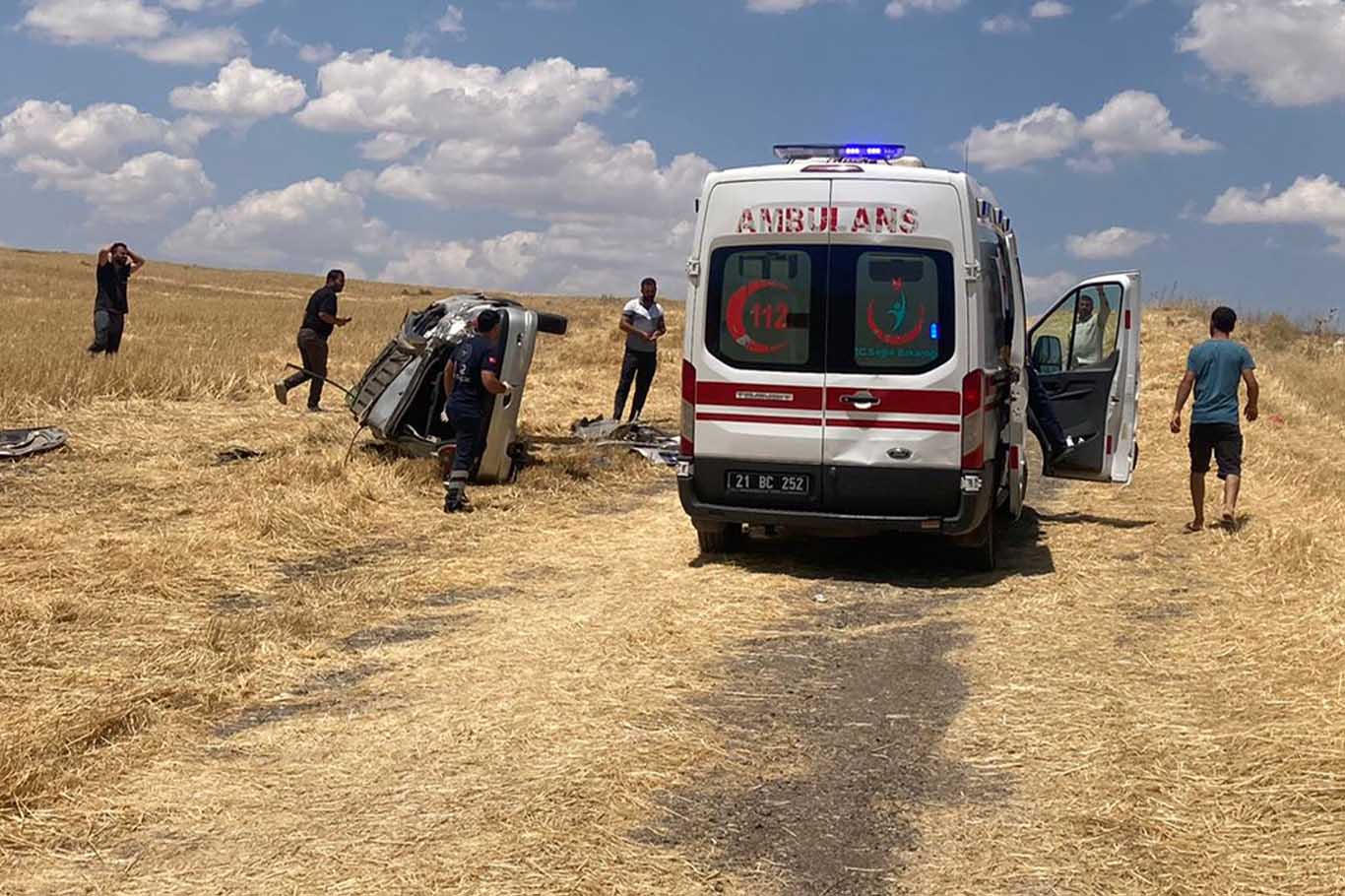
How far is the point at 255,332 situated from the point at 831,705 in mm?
24752

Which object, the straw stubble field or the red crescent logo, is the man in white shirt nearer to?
the straw stubble field

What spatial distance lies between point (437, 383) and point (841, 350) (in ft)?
16.0

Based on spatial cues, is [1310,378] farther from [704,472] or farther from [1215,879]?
[1215,879]

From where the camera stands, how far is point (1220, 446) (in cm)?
966

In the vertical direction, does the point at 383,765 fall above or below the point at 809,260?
below

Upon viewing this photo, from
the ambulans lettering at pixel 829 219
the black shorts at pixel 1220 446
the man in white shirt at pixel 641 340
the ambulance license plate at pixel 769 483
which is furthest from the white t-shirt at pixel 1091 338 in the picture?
A: the man in white shirt at pixel 641 340

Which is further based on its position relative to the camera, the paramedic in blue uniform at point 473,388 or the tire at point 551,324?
the tire at point 551,324

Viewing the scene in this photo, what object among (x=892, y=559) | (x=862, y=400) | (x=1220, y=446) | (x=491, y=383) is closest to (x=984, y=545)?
(x=892, y=559)

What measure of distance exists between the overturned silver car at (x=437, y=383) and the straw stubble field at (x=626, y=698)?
48cm

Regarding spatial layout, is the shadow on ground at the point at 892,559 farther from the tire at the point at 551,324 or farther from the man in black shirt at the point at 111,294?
the man in black shirt at the point at 111,294

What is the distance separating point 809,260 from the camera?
8039 millimetres

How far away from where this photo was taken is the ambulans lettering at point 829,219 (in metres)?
7.85

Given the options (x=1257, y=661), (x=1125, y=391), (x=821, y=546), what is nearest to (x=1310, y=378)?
(x=1125, y=391)

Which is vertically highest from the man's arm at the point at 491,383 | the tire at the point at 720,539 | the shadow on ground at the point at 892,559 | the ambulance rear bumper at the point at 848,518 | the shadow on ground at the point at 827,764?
the man's arm at the point at 491,383
